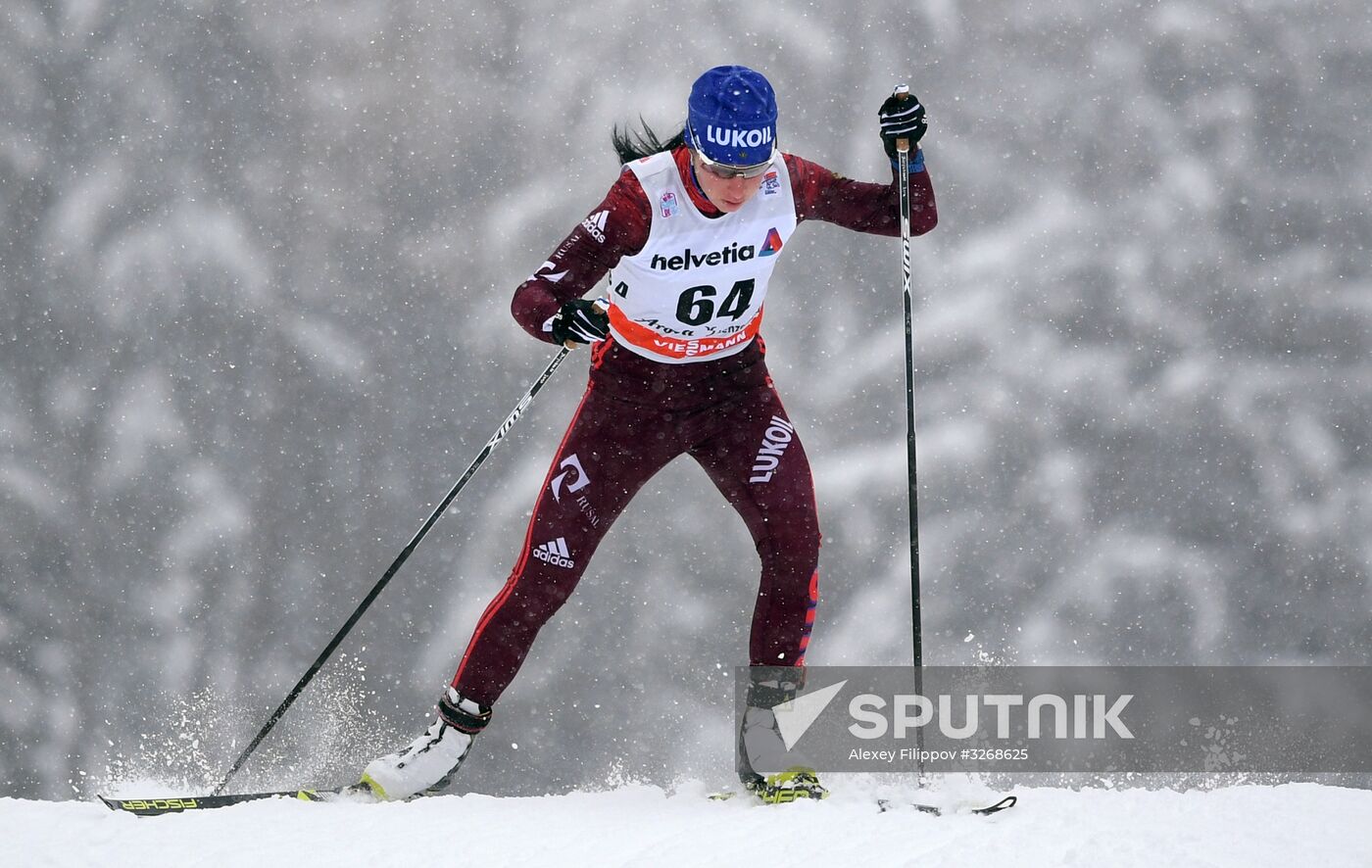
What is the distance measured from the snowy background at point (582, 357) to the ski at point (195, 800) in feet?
17.9

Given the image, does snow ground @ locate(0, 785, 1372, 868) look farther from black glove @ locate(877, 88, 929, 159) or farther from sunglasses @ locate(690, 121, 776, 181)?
black glove @ locate(877, 88, 929, 159)

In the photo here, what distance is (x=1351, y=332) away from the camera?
9.16 metres

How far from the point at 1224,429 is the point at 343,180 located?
22.8 ft

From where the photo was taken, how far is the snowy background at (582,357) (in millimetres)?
9273

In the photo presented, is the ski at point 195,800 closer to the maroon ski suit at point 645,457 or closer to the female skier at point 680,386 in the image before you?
the female skier at point 680,386

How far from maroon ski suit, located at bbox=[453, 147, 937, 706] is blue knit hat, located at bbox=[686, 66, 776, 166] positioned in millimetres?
223

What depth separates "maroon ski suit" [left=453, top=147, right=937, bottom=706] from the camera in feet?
12.0

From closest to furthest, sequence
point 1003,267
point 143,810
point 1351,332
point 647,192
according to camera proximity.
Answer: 1. point 143,810
2. point 647,192
3. point 1351,332
4. point 1003,267

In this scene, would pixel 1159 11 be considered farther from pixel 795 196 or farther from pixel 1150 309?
pixel 795 196

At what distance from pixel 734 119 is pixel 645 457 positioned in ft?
3.47

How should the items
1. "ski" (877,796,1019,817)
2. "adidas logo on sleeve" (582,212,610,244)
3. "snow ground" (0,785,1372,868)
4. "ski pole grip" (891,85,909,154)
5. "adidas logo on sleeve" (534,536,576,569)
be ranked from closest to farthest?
"snow ground" (0,785,1372,868)
"ski" (877,796,1019,817)
"adidas logo on sleeve" (582,212,610,244)
"adidas logo on sleeve" (534,536,576,569)
"ski pole grip" (891,85,909,154)

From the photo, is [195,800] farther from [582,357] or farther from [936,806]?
[582,357]

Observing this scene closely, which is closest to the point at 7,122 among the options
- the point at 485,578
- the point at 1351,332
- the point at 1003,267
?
the point at 485,578

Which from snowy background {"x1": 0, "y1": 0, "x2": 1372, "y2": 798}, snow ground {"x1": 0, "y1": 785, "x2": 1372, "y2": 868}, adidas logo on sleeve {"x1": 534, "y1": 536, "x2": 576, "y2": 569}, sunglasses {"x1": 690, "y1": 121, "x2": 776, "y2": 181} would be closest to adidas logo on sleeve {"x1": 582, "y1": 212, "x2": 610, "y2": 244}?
sunglasses {"x1": 690, "y1": 121, "x2": 776, "y2": 181}
